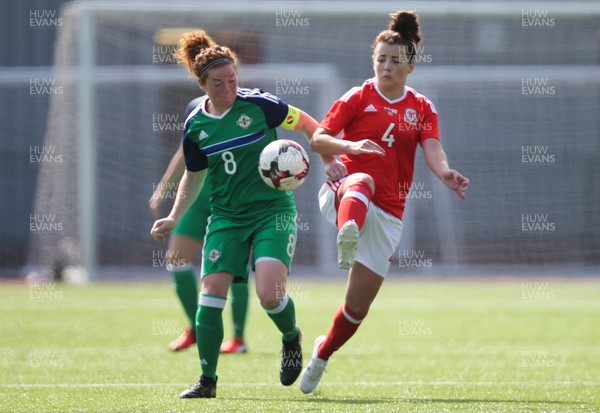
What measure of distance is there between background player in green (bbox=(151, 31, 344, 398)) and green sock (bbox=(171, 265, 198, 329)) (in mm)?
2058

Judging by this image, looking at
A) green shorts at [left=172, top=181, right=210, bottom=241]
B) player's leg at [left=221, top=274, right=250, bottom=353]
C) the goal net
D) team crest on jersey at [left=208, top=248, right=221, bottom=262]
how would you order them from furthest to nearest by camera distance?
the goal net
player's leg at [left=221, top=274, right=250, bottom=353]
green shorts at [left=172, top=181, right=210, bottom=241]
team crest on jersey at [left=208, top=248, right=221, bottom=262]

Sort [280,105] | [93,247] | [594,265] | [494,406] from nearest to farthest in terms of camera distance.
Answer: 1. [494,406]
2. [280,105]
3. [93,247]
4. [594,265]

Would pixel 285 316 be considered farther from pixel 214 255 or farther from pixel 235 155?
pixel 235 155

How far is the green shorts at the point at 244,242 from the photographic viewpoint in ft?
18.2

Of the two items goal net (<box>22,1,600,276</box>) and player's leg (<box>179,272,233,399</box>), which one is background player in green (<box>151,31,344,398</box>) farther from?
goal net (<box>22,1,600,276</box>)

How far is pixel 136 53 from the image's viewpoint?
48.1 feet

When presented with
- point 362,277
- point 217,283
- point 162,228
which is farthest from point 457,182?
point 162,228

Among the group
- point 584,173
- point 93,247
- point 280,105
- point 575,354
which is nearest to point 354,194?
point 280,105

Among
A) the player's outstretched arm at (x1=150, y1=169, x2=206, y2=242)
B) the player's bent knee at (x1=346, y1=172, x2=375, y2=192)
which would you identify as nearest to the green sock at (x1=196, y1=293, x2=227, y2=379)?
the player's outstretched arm at (x1=150, y1=169, x2=206, y2=242)

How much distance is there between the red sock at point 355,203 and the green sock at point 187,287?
259 cm

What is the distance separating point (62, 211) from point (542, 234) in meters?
7.08

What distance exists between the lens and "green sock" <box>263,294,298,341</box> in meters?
5.70

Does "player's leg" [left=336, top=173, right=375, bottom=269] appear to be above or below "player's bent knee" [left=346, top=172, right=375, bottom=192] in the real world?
below

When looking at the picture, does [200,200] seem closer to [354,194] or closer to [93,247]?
[354,194]
